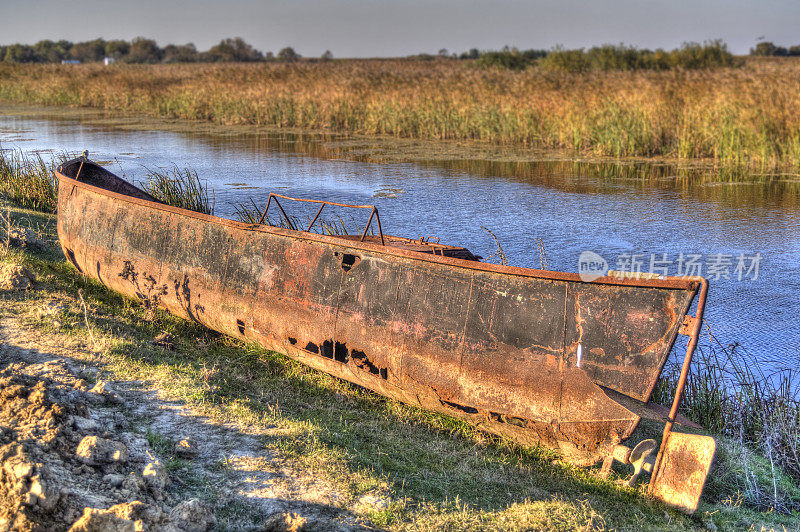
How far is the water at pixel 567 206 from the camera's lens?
24.4 ft

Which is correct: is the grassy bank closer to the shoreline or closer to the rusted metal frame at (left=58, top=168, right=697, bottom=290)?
the shoreline

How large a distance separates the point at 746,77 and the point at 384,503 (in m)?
16.1

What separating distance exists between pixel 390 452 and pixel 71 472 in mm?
1886

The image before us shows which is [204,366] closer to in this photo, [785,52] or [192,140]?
[192,140]

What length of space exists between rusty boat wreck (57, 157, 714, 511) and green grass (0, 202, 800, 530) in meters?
0.17

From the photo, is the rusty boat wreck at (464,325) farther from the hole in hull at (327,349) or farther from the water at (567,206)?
the water at (567,206)

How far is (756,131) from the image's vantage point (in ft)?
44.7

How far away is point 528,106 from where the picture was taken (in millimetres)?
16844

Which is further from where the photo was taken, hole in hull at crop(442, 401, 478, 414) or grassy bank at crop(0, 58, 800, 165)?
grassy bank at crop(0, 58, 800, 165)

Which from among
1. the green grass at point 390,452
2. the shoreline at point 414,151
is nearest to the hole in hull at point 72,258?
the green grass at point 390,452

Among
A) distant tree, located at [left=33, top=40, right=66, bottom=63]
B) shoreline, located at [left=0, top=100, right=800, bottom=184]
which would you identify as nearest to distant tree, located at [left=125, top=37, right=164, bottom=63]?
distant tree, located at [left=33, top=40, right=66, bottom=63]

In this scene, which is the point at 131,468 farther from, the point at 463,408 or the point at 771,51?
the point at 771,51

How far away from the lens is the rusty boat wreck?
4.04 metres

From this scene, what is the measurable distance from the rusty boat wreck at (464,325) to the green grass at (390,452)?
0.56 feet
